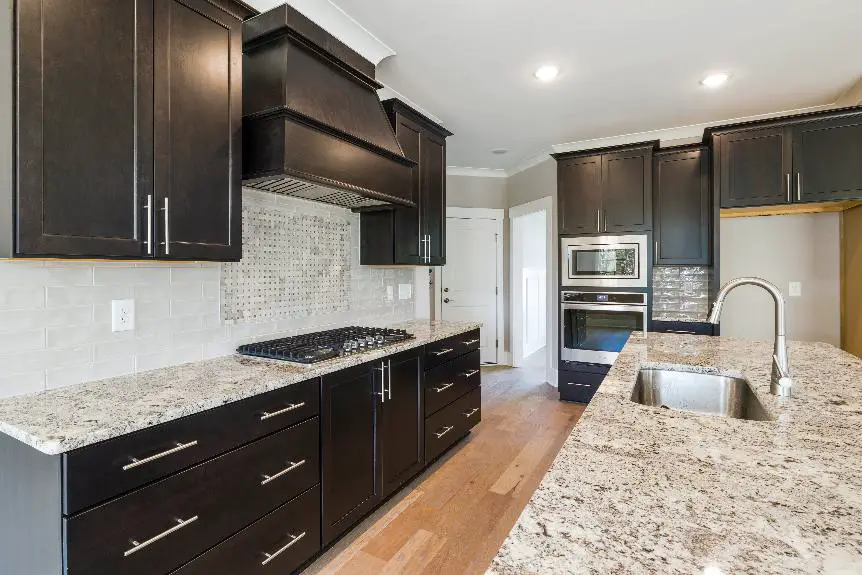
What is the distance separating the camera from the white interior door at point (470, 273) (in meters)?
5.86

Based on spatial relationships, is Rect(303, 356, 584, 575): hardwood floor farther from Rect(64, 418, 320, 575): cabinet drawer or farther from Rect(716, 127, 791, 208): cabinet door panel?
Rect(716, 127, 791, 208): cabinet door panel

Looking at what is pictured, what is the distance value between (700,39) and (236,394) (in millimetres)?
3033

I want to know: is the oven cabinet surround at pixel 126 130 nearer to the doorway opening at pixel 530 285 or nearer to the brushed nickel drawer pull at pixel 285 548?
the brushed nickel drawer pull at pixel 285 548

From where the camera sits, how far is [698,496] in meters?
0.76

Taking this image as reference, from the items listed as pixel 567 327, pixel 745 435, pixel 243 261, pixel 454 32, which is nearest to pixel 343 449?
pixel 243 261

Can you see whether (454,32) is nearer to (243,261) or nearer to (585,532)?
(243,261)

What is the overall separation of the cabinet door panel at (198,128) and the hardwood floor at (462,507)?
4.86 ft

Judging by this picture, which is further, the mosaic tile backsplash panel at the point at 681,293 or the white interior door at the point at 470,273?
the white interior door at the point at 470,273

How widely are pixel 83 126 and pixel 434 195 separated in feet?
7.82

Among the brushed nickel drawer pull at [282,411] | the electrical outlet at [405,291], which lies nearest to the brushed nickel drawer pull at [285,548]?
the brushed nickel drawer pull at [282,411]

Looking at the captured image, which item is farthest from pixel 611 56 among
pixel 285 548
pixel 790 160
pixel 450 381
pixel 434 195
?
pixel 285 548

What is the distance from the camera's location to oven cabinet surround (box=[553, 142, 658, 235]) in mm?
4078

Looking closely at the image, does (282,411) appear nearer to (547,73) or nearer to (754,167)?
(547,73)

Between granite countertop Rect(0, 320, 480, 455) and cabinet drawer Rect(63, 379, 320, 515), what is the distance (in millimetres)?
34
